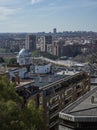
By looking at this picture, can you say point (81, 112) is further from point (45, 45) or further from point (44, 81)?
point (45, 45)

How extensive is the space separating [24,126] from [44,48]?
114m

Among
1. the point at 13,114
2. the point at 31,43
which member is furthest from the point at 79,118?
the point at 31,43

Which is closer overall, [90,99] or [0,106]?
[0,106]

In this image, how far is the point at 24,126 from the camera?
40.4 ft

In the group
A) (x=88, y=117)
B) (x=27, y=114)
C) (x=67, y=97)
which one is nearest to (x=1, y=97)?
(x=27, y=114)

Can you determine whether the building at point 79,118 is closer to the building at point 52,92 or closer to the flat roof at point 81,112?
the flat roof at point 81,112

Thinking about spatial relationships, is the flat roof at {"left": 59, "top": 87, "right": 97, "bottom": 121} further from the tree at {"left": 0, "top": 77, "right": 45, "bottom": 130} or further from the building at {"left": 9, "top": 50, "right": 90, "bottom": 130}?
the building at {"left": 9, "top": 50, "right": 90, "bottom": 130}

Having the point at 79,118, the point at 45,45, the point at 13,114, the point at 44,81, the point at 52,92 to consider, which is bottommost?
the point at 45,45

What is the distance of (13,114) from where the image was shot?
39.1 ft

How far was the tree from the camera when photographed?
11578 millimetres

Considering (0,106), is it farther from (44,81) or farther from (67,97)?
(44,81)

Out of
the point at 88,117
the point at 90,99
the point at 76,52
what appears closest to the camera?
the point at 88,117

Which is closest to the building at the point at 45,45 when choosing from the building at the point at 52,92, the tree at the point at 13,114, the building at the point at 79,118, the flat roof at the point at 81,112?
the building at the point at 52,92

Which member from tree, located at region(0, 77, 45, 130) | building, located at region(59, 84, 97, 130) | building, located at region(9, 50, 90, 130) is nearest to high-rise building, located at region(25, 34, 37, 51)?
building, located at region(9, 50, 90, 130)
